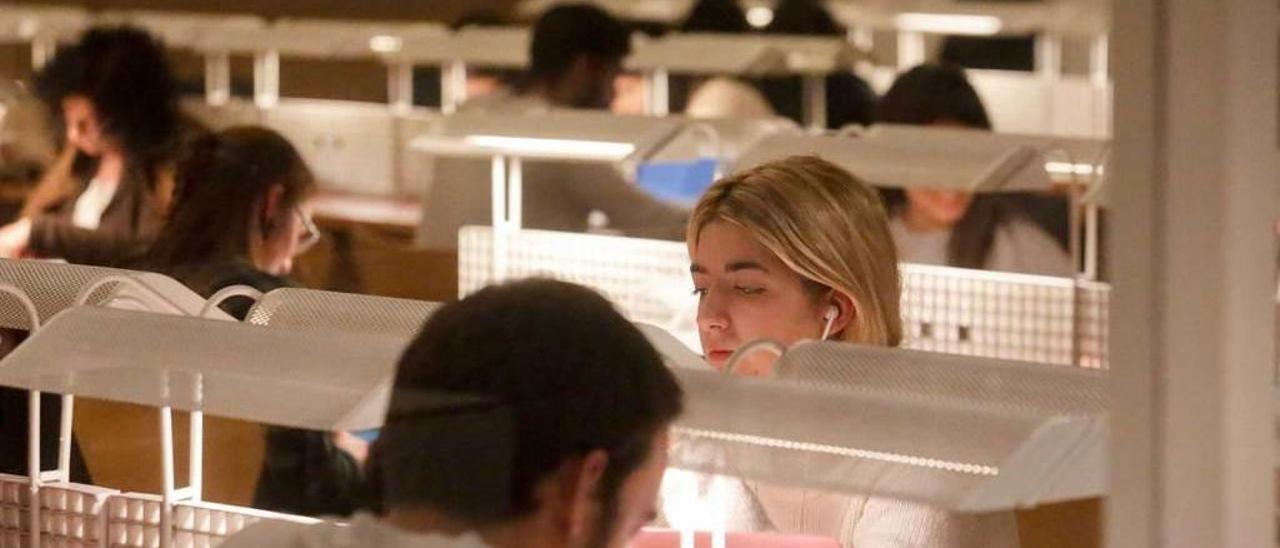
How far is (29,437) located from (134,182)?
4.04ft

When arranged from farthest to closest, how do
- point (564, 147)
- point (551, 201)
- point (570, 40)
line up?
1. point (570, 40)
2. point (551, 201)
3. point (564, 147)

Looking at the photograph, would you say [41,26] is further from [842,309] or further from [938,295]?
[842,309]

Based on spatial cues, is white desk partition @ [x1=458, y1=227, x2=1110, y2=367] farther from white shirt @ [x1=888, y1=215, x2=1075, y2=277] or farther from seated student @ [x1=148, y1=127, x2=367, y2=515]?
seated student @ [x1=148, y1=127, x2=367, y2=515]

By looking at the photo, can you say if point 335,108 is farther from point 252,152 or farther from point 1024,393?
point 1024,393

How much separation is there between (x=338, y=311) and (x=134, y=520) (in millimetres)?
182

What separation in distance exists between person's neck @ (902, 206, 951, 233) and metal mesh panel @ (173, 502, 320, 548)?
2226mm

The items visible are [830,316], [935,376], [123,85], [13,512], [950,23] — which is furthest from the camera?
[950,23]

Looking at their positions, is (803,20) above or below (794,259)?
above

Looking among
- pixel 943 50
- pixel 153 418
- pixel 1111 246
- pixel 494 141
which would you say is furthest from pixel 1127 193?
pixel 943 50

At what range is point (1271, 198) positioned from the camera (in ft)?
3.61

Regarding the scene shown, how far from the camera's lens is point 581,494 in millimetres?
1197

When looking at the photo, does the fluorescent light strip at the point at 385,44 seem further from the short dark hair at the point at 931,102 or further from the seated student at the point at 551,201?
the short dark hair at the point at 931,102

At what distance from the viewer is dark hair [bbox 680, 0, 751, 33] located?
5535mm

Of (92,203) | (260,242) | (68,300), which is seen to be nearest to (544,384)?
(68,300)
